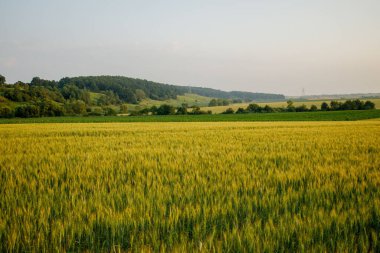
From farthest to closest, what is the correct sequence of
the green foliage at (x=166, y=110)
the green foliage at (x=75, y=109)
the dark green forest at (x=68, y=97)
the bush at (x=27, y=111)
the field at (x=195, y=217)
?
the green foliage at (x=166, y=110) < the green foliage at (x=75, y=109) < the dark green forest at (x=68, y=97) < the bush at (x=27, y=111) < the field at (x=195, y=217)

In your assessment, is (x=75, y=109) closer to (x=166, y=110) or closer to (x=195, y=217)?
(x=166, y=110)

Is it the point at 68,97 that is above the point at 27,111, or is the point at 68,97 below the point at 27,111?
above

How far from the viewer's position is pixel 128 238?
2.25 metres

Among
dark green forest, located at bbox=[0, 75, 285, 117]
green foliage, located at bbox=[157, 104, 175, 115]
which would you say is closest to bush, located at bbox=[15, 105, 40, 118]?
dark green forest, located at bbox=[0, 75, 285, 117]

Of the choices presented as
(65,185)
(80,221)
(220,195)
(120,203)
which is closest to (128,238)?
(80,221)

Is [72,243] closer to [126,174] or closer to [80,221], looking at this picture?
[80,221]

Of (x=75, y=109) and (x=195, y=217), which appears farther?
(x=75, y=109)

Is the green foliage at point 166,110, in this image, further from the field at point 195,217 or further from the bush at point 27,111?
the field at point 195,217

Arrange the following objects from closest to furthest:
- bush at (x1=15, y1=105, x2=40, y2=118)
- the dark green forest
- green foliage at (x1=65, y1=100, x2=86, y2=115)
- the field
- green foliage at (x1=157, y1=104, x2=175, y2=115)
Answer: the field
bush at (x1=15, y1=105, x2=40, y2=118)
the dark green forest
green foliage at (x1=65, y1=100, x2=86, y2=115)
green foliage at (x1=157, y1=104, x2=175, y2=115)

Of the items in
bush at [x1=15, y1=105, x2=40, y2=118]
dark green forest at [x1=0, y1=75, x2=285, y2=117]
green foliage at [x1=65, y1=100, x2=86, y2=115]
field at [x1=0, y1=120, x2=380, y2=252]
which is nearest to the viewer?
field at [x1=0, y1=120, x2=380, y2=252]

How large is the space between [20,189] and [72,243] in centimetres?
196

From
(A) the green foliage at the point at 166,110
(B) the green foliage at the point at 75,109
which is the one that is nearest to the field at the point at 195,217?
(A) the green foliage at the point at 166,110

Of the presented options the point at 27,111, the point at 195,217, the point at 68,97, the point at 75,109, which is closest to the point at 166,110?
the point at 75,109

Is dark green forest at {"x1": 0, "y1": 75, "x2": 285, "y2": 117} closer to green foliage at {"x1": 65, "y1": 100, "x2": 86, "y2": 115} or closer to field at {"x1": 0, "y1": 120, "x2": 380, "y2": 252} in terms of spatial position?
green foliage at {"x1": 65, "y1": 100, "x2": 86, "y2": 115}
